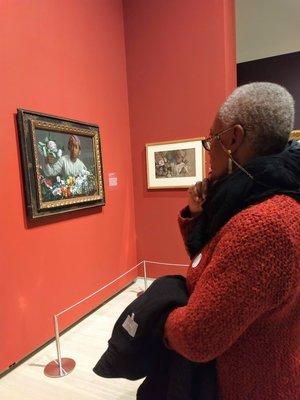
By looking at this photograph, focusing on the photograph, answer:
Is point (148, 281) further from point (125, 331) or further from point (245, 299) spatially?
point (245, 299)

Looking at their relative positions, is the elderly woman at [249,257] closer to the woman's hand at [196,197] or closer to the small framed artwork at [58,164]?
the woman's hand at [196,197]

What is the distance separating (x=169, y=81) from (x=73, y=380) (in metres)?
2.78

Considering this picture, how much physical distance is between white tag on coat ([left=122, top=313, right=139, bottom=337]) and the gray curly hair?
574mm

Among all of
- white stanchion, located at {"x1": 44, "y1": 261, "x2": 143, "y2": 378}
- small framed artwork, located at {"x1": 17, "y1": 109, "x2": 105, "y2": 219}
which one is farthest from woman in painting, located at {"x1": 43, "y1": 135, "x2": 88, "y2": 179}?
white stanchion, located at {"x1": 44, "y1": 261, "x2": 143, "y2": 378}

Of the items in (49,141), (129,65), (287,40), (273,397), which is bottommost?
(273,397)

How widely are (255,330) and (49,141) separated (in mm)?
2050

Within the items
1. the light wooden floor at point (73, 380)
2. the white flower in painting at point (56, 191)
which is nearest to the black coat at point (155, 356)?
the light wooden floor at point (73, 380)

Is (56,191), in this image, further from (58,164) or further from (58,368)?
(58,368)

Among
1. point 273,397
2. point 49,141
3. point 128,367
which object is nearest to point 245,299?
point 273,397

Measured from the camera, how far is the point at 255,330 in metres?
0.78

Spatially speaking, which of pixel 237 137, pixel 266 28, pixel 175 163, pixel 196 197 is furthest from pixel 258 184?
pixel 266 28

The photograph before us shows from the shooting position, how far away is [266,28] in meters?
4.00

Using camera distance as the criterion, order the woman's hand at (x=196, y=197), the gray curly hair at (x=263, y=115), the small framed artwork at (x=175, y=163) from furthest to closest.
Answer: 1. the small framed artwork at (x=175, y=163)
2. the woman's hand at (x=196, y=197)
3. the gray curly hair at (x=263, y=115)

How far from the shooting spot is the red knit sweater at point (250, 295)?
66cm
